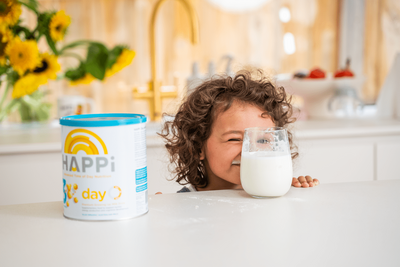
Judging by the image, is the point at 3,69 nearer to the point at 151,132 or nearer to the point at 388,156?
the point at 151,132

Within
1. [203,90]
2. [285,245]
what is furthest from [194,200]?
[203,90]

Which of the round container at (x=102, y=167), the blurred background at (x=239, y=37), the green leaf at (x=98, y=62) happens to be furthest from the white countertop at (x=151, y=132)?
the blurred background at (x=239, y=37)

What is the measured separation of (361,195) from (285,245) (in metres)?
0.24

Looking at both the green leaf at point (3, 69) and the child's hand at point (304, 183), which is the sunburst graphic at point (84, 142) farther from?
the green leaf at point (3, 69)

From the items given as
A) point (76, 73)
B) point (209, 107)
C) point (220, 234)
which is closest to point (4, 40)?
point (76, 73)

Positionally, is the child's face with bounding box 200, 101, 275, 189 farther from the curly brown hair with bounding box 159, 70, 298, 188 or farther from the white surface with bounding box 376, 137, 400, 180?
the white surface with bounding box 376, 137, 400, 180

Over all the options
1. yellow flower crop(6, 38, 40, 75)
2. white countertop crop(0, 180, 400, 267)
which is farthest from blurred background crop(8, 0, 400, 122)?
white countertop crop(0, 180, 400, 267)

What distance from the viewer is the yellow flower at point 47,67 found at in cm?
135

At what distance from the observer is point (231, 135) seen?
0.80 meters

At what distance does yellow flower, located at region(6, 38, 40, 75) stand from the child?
628 mm

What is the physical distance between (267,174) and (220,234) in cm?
17

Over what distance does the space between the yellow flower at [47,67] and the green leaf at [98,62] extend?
0.62 feet

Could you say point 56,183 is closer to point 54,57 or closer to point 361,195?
point 54,57

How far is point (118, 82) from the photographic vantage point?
306 cm
